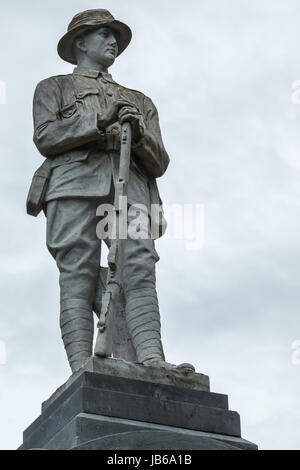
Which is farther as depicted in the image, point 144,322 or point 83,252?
point 83,252

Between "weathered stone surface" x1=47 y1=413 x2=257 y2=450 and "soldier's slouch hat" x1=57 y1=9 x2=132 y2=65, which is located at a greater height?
"soldier's slouch hat" x1=57 y1=9 x2=132 y2=65

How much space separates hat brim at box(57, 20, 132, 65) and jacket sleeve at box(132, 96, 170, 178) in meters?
0.86

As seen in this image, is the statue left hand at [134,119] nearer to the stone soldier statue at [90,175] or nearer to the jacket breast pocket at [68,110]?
the stone soldier statue at [90,175]

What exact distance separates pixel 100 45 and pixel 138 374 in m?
4.00

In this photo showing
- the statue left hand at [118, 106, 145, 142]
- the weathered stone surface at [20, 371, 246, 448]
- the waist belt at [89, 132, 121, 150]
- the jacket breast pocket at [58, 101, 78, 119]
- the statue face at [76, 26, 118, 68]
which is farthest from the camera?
the statue face at [76, 26, 118, 68]

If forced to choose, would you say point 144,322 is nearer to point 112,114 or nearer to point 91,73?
point 112,114

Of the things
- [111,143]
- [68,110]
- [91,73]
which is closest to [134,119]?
[111,143]

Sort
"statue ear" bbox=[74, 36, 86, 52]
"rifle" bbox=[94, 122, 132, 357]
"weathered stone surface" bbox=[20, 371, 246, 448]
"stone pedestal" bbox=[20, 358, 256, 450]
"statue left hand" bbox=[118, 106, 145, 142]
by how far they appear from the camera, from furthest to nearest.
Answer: "statue ear" bbox=[74, 36, 86, 52], "statue left hand" bbox=[118, 106, 145, 142], "rifle" bbox=[94, 122, 132, 357], "weathered stone surface" bbox=[20, 371, 246, 448], "stone pedestal" bbox=[20, 358, 256, 450]

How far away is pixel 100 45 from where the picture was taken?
1262 cm

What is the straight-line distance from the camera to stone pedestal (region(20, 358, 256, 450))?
960cm

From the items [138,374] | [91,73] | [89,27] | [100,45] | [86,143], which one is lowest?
[138,374]

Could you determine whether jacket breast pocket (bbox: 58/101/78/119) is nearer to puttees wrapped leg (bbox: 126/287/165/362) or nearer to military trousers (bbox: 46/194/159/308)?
military trousers (bbox: 46/194/159/308)

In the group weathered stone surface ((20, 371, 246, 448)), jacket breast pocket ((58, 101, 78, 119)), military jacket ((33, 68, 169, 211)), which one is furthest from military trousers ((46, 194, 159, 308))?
weathered stone surface ((20, 371, 246, 448))
